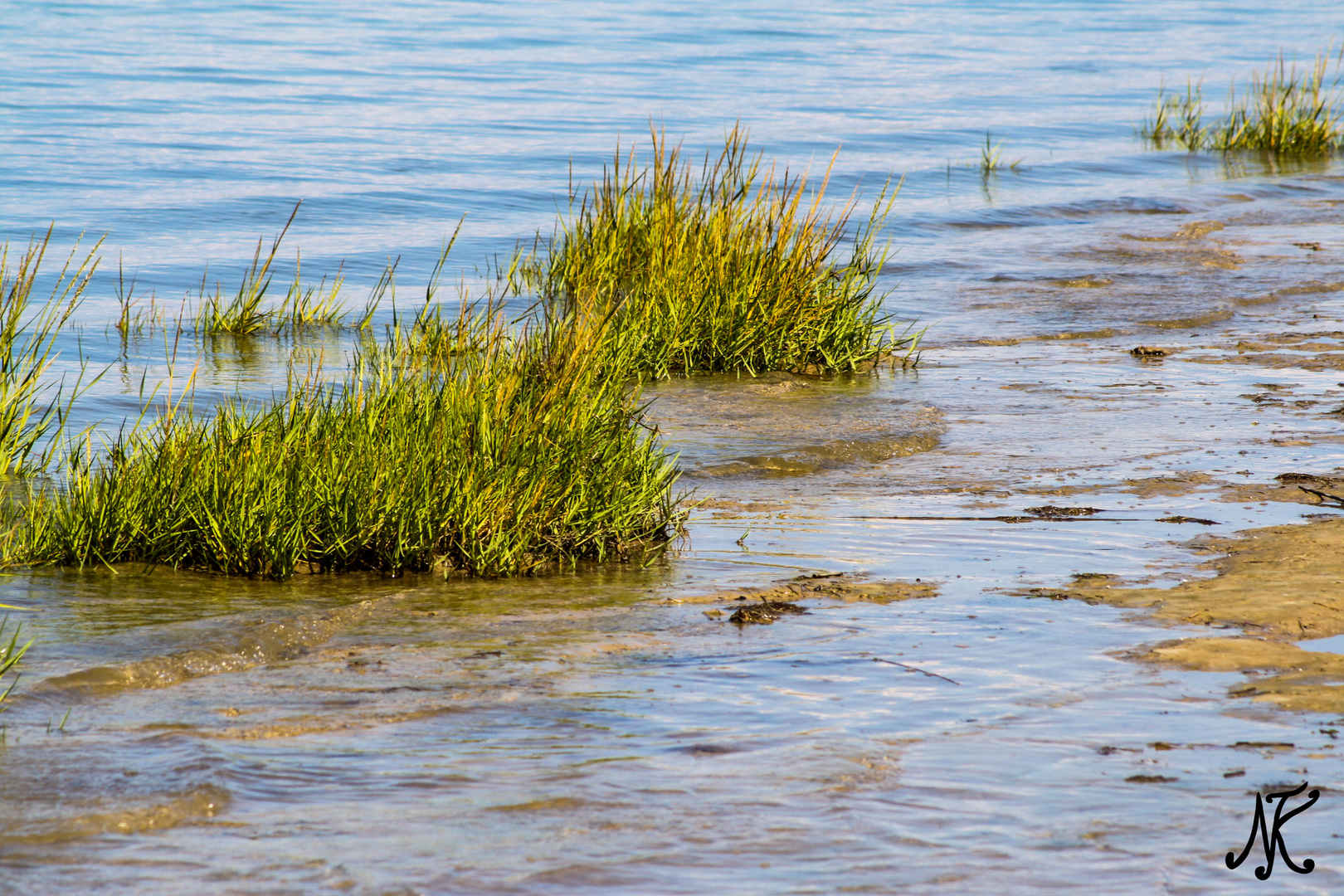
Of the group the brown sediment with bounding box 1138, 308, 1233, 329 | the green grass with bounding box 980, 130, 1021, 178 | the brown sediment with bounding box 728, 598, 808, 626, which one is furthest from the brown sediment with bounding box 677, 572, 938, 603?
the green grass with bounding box 980, 130, 1021, 178

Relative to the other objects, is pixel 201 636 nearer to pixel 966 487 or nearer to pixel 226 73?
pixel 966 487

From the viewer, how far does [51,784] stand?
2.76m

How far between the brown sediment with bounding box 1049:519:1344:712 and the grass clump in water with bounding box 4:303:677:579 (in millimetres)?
1526

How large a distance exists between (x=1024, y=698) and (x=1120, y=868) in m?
0.80

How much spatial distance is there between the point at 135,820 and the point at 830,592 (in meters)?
2.13

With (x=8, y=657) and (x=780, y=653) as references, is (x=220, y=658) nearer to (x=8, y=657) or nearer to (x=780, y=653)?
(x=8, y=657)

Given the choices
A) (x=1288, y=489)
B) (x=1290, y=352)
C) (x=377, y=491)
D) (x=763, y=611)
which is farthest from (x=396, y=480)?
Result: (x=1290, y=352)

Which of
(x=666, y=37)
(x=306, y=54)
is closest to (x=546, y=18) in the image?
(x=666, y=37)

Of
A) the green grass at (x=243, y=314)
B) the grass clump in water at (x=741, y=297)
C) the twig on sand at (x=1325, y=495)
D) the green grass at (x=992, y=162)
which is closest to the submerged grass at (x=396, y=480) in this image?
the grass clump in water at (x=741, y=297)

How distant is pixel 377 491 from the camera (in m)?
4.38

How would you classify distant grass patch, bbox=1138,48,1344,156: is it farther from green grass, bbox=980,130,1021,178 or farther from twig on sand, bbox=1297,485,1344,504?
twig on sand, bbox=1297,485,1344,504

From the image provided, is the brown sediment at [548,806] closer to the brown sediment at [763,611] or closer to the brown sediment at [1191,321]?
the brown sediment at [763,611]

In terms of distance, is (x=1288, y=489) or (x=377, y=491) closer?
(x=377, y=491)

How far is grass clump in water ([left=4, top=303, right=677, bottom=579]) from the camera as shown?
4.32m
